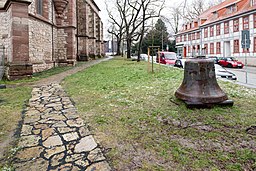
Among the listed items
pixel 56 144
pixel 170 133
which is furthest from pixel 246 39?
pixel 56 144

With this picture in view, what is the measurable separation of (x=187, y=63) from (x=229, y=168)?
3.24 m

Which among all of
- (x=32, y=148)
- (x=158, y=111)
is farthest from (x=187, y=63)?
(x=32, y=148)

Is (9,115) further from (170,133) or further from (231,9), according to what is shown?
(231,9)

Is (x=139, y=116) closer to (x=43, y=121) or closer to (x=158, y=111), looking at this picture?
(x=158, y=111)

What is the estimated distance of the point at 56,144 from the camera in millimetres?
3264

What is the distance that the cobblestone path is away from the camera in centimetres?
267

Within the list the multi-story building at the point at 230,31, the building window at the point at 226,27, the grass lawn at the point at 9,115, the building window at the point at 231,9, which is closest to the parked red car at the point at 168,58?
the multi-story building at the point at 230,31

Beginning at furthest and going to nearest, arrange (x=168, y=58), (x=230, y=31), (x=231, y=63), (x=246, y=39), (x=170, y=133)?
(x=230, y=31) < (x=231, y=63) < (x=168, y=58) < (x=246, y=39) < (x=170, y=133)

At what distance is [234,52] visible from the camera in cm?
3206

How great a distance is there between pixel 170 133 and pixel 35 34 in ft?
42.5

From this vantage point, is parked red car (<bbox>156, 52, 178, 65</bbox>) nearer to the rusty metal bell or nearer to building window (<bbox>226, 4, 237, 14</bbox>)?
building window (<bbox>226, 4, 237, 14</bbox>)

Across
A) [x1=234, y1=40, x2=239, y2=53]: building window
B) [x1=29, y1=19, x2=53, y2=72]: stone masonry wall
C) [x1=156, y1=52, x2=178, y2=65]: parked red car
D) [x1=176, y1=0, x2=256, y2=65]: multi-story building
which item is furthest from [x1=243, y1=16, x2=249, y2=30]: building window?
[x1=29, y1=19, x2=53, y2=72]: stone masonry wall

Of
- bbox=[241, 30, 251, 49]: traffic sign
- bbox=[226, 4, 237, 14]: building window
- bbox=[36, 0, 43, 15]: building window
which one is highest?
bbox=[226, 4, 237, 14]: building window

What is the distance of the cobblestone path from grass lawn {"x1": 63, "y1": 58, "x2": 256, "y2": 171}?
0.20m
